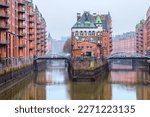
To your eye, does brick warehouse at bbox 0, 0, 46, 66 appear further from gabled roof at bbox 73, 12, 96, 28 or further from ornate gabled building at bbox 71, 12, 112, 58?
gabled roof at bbox 73, 12, 96, 28

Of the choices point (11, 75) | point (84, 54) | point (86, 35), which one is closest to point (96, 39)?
point (86, 35)

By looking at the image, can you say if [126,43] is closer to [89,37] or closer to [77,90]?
[89,37]

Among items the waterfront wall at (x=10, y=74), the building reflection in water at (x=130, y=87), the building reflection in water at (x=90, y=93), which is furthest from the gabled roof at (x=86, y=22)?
the building reflection in water at (x=90, y=93)

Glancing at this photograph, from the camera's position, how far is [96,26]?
2805 inches

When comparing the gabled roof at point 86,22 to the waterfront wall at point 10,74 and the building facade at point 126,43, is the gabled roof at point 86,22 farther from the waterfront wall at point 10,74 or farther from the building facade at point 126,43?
the building facade at point 126,43

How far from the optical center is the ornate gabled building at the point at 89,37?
6438 cm

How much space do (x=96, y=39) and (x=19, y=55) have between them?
79.8 feet

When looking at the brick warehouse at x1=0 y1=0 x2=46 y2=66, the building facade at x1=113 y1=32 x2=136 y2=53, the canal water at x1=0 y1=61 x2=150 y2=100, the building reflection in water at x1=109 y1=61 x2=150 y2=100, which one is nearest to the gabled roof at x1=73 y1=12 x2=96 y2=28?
the brick warehouse at x1=0 y1=0 x2=46 y2=66

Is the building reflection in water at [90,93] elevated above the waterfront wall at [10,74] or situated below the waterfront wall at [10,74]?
below

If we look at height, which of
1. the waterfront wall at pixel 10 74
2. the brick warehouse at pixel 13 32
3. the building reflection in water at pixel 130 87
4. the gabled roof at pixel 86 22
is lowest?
the building reflection in water at pixel 130 87

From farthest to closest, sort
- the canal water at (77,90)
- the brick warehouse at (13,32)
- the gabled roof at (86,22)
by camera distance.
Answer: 1. the gabled roof at (86,22)
2. the brick warehouse at (13,32)
3. the canal water at (77,90)

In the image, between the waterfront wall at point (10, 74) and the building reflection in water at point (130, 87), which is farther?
the waterfront wall at point (10, 74)

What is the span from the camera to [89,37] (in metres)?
69.5

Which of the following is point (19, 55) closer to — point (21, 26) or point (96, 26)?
point (21, 26)
